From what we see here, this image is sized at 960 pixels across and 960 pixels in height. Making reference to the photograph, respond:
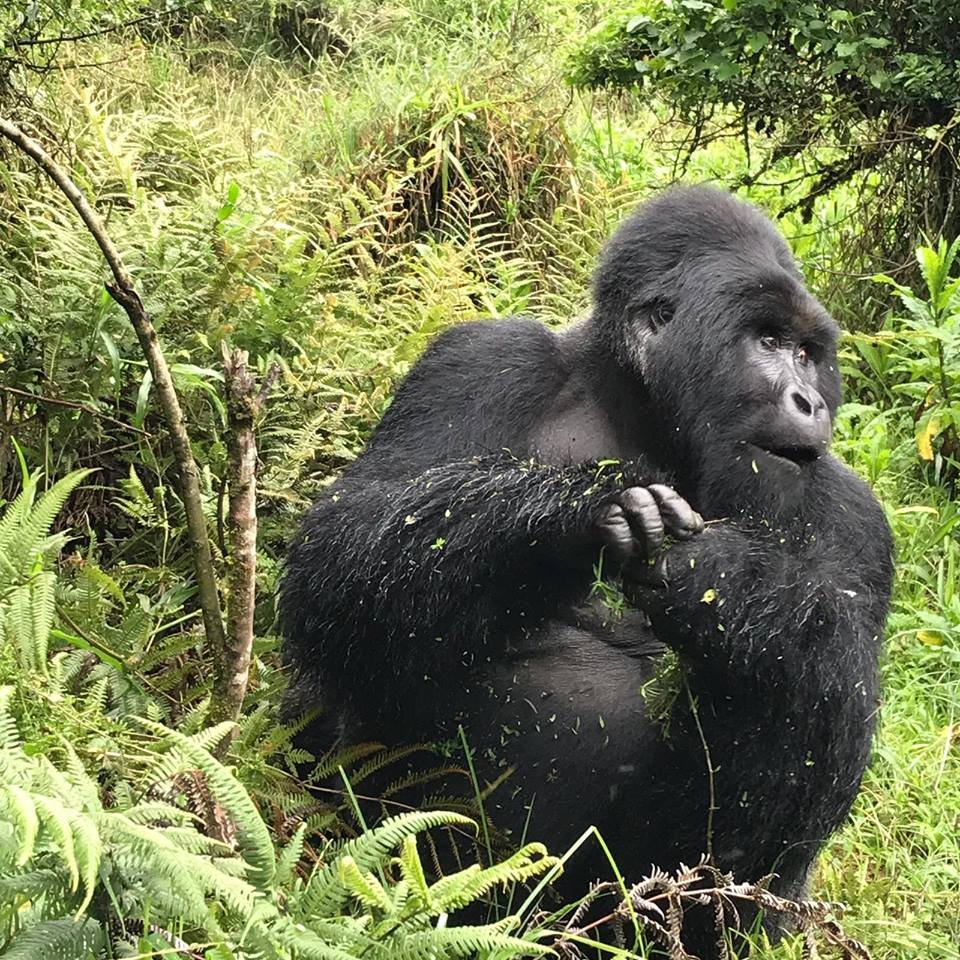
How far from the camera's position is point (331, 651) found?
343 cm

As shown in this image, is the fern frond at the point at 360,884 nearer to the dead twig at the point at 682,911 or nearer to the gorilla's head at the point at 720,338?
the dead twig at the point at 682,911

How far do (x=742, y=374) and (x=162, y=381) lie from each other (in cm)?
141

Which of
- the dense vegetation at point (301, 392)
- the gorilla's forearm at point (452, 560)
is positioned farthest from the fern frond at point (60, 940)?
the gorilla's forearm at point (452, 560)

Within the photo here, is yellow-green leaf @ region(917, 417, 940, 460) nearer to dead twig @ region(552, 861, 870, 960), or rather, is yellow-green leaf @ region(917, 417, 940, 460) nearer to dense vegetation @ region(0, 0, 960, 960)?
dense vegetation @ region(0, 0, 960, 960)

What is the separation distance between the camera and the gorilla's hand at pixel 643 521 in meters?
2.97

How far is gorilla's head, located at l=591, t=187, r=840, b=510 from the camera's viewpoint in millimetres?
3258

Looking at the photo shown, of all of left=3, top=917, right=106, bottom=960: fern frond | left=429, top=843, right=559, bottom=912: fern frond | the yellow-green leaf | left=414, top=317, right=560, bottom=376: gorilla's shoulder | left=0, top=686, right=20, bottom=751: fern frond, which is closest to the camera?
left=3, top=917, right=106, bottom=960: fern frond

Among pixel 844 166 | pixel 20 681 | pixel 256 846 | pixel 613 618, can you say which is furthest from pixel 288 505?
pixel 844 166

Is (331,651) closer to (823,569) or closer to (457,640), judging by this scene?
(457,640)

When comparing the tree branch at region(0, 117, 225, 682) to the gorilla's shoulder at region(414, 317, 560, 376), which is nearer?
the tree branch at region(0, 117, 225, 682)

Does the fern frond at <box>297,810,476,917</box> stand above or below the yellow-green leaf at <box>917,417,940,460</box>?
above

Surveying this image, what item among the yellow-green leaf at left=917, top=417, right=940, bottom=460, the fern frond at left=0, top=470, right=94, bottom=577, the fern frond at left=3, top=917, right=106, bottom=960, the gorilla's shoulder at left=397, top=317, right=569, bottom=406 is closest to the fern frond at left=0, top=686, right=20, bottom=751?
the fern frond at left=3, top=917, right=106, bottom=960

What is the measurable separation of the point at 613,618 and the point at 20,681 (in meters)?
1.59

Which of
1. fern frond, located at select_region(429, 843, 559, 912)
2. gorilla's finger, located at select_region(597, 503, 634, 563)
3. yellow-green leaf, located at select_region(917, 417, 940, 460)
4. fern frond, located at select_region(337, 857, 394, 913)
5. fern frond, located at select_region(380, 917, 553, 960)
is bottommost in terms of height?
yellow-green leaf, located at select_region(917, 417, 940, 460)
